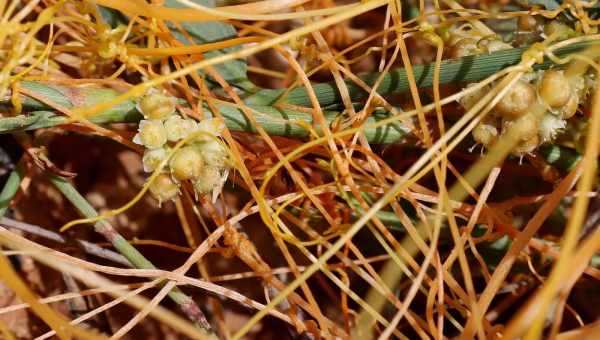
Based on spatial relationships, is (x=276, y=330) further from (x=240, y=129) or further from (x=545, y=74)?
(x=545, y=74)

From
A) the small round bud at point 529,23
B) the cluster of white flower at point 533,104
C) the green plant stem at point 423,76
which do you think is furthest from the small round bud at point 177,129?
the small round bud at point 529,23

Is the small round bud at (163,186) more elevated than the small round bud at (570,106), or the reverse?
the small round bud at (570,106)

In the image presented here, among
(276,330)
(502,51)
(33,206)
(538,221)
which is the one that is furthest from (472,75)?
(33,206)

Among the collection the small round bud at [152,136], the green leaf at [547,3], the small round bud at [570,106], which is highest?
the green leaf at [547,3]

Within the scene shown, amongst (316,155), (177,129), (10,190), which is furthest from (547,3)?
(10,190)

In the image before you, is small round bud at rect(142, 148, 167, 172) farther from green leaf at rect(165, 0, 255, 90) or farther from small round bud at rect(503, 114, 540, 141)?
small round bud at rect(503, 114, 540, 141)

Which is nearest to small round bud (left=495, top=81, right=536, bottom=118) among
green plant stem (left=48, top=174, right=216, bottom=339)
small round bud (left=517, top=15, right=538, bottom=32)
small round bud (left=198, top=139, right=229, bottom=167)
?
small round bud (left=517, top=15, right=538, bottom=32)

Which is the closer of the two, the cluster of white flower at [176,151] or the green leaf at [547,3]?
the cluster of white flower at [176,151]

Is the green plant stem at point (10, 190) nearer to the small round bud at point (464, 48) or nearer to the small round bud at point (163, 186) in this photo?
the small round bud at point (163, 186)

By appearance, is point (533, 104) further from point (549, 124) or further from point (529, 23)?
point (529, 23)

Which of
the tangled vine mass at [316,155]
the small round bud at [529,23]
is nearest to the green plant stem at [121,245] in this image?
the tangled vine mass at [316,155]
